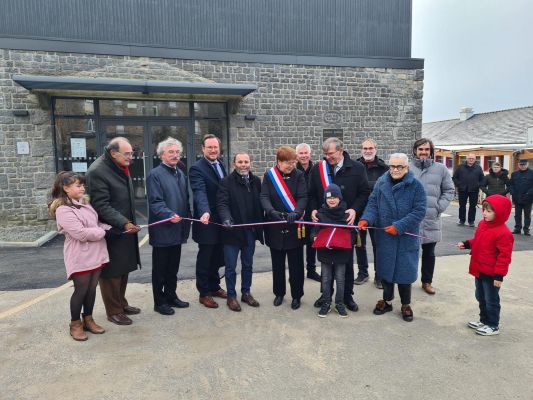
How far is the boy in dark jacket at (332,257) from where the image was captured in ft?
13.2

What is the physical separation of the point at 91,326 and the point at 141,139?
23.3 feet

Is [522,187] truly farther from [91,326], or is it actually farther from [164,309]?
[91,326]

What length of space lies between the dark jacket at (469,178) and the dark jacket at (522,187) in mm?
781

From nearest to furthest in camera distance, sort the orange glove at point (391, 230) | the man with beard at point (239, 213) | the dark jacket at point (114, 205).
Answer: the dark jacket at point (114, 205) < the orange glove at point (391, 230) < the man with beard at point (239, 213)

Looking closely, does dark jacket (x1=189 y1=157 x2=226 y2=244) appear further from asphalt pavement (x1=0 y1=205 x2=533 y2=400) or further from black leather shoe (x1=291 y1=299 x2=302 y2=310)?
black leather shoe (x1=291 y1=299 x2=302 y2=310)

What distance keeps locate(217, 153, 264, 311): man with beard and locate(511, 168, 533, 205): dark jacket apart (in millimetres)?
6962

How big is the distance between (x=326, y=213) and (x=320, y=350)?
1.36 metres

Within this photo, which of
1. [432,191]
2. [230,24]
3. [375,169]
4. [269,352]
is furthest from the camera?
[230,24]

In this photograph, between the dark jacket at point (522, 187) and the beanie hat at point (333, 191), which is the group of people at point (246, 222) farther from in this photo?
the dark jacket at point (522, 187)

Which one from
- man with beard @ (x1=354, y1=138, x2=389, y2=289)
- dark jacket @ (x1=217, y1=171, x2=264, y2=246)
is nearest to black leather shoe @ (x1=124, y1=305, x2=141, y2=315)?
dark jacket @ (x1=217, y1=171, x2=264, y2=246)

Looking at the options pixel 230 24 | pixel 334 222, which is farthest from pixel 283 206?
pixel 230 24

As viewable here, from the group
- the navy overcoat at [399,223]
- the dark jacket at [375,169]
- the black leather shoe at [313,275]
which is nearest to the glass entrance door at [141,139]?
the black leather shoe at [313,275]

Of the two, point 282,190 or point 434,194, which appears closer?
point 282,190

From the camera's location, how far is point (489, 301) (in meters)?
3.66
